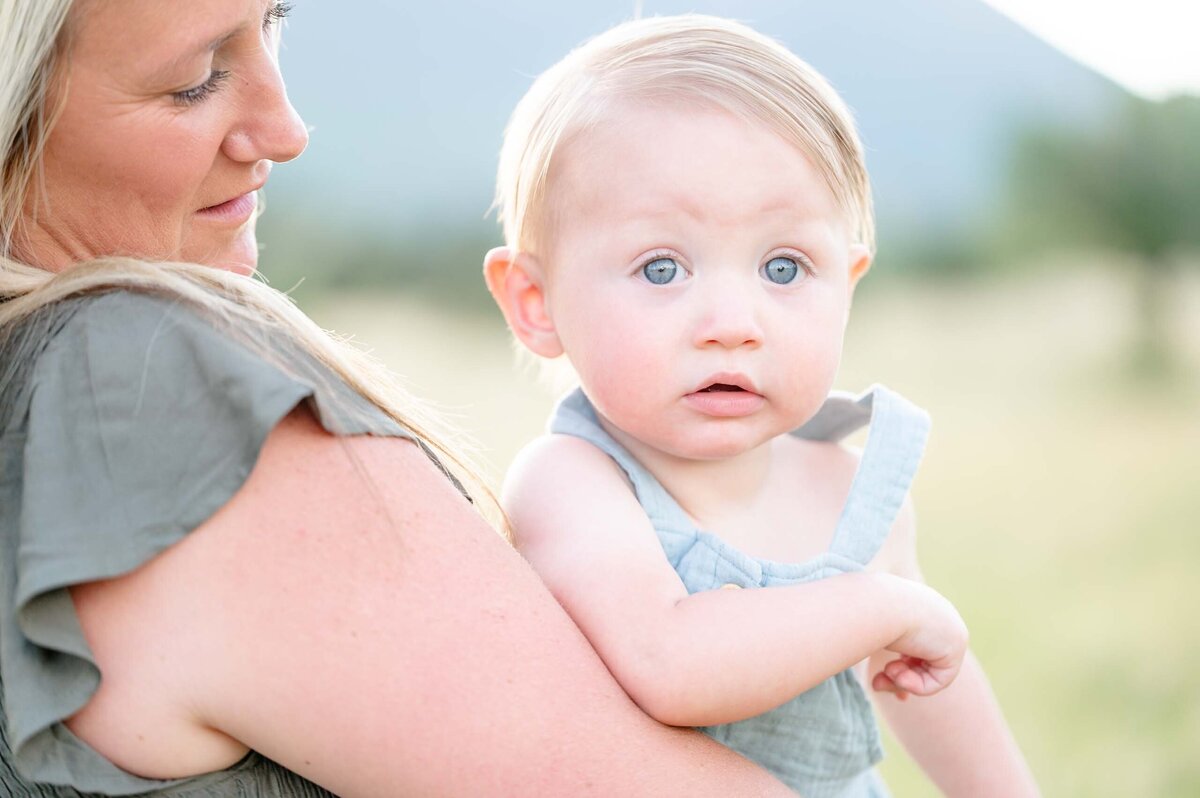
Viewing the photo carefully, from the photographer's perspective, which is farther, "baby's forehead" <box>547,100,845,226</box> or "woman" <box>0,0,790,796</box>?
"baby's forehead" <box>547,100,845,226</box>

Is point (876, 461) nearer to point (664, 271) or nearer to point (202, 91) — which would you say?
point (664, 271)

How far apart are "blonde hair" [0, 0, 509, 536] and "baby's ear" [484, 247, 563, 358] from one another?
264 millimetres

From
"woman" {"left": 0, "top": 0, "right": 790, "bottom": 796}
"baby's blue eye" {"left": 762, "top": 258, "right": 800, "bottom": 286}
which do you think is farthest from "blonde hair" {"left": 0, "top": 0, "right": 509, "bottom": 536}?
"baby's blue eye" {"left": 762, "top": 258, "right": 800, "bottom": 286}

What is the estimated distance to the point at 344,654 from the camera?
4.29 feet

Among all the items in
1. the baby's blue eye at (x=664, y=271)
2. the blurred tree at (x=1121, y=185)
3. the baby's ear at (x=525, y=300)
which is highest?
the blurred tree at (x=1121, y=185)

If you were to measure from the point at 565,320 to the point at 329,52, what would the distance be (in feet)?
39.3

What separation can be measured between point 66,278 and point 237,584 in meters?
0.43

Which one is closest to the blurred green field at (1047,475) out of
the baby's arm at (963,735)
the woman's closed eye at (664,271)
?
the woman's closed eye at (664,271)

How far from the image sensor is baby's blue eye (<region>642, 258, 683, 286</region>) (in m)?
1.67

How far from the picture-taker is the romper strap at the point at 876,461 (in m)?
1.79

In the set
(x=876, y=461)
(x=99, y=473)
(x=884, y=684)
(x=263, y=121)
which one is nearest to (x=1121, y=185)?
(x=876, y=461)

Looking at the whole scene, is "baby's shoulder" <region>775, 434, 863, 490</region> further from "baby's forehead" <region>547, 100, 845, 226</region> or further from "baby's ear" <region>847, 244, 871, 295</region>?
"baby's forehead" <region>547, 100, 845, 226</region>

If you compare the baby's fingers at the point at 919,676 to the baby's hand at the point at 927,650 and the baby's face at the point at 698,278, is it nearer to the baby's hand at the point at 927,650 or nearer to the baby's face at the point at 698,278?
the baby's hand at the point at 927,650

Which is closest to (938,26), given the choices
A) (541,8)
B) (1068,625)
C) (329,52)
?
(541,8)
